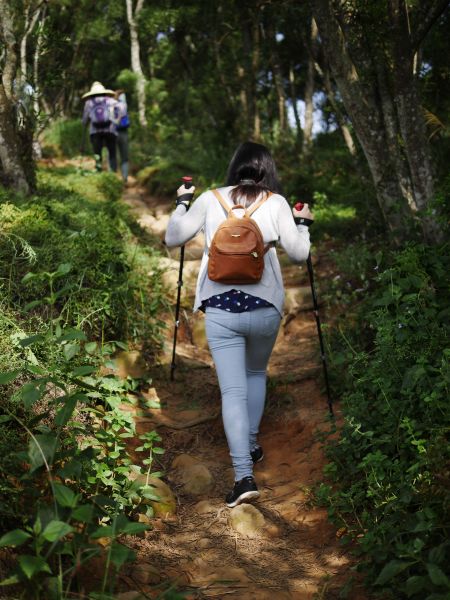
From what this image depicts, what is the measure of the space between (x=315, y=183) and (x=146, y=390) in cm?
805

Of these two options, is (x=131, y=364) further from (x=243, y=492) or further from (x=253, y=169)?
(x=253, y=169)

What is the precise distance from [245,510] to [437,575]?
62.1 inches

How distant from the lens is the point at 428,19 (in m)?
5.54

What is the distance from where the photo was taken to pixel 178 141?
735 inches

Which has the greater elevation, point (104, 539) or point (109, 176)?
point (109, 176)

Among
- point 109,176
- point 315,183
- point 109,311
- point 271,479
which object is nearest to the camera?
point 271,479

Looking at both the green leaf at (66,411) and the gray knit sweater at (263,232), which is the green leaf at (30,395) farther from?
the gray knit sweater at (263,232)

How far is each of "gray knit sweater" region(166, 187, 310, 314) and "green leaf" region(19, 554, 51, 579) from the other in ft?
6.32

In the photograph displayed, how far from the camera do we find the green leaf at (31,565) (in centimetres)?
227

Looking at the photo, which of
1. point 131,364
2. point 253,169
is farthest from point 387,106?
point 131,364

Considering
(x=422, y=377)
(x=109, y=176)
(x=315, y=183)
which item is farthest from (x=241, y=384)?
(x=315, y=183)

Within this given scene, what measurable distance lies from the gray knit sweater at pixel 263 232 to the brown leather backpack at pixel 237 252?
96 mm

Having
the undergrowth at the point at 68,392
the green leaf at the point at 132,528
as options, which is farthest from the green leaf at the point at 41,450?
the green leaf at the point at 132,528

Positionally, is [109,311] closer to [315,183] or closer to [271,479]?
[271,479]
